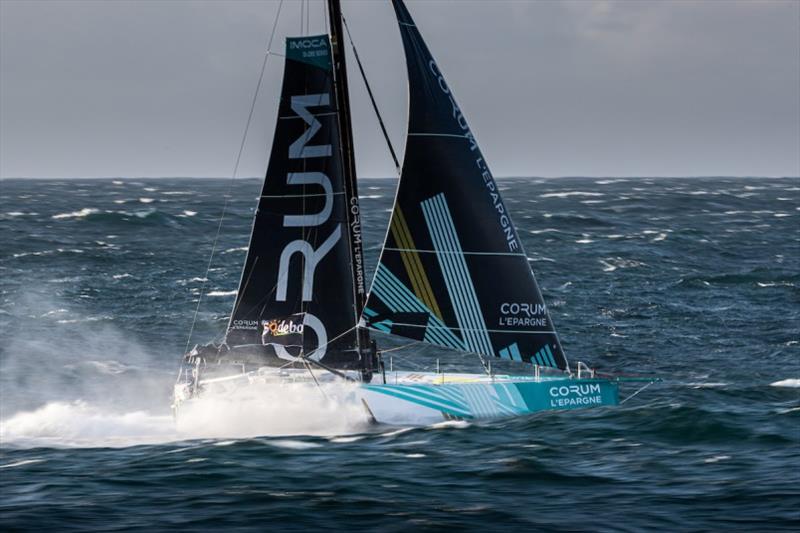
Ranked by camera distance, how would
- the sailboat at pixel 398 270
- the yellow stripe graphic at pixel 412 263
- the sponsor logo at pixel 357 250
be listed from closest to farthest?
the sailboat at pixel 398 270
the yellow stripe graphic at pixel 412 263
the sponsor logo at pixel 357 250

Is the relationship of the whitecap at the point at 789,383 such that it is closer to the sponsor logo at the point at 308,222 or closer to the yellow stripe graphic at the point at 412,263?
the yellow stripe graphic at the point at 412,263

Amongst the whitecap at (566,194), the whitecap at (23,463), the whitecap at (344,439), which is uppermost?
the whitecap at (566,194)

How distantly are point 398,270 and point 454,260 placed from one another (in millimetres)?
1077

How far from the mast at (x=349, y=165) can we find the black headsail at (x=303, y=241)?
99 mm

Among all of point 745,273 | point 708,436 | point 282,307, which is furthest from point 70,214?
point 708,436

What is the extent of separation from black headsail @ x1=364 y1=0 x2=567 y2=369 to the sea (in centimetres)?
183

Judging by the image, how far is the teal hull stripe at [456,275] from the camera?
2333 cm

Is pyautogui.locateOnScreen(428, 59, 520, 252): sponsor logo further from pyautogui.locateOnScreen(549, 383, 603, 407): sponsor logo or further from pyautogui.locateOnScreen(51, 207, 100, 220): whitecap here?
pyautogui.locateOnScreen(51, 207, 100, 220): whitecap

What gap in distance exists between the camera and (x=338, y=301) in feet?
81.6

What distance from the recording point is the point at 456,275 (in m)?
23.5

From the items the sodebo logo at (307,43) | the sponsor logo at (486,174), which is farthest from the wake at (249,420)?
the sodebo logo at (307,43)

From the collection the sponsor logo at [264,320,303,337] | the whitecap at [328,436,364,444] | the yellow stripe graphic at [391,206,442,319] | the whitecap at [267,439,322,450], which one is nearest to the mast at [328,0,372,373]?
the yellow stripe graphic at [391,206,442,319]

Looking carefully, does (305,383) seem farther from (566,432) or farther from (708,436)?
(708,436)

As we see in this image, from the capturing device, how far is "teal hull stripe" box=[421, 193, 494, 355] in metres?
23.3
